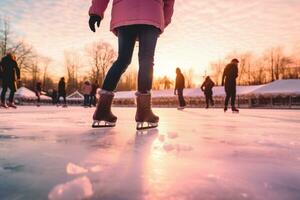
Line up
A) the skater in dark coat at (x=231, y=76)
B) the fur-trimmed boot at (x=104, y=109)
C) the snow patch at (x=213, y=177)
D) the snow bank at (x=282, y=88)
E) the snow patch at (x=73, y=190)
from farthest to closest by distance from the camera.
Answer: the snow bank at (x=282, y=88) < the skater in dark coat at (x=231, y=76) < the fur-trimmed boot at (x=104, y=109) < the snow patch at (x=213, y=177) < the snow patch at (x=73, y=190)

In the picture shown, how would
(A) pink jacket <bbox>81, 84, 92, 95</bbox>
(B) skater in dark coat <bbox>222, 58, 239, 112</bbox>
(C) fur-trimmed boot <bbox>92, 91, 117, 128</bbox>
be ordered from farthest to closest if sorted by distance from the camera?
(A) pink jacket <bbox>81, 84, 92, 95</bbox> → (B) skater in dark coat <bbox>222, 58, 239, 112</bbox> → (C) fur-trimmed boot <bbox>92, 91, 117, 128</bbox>

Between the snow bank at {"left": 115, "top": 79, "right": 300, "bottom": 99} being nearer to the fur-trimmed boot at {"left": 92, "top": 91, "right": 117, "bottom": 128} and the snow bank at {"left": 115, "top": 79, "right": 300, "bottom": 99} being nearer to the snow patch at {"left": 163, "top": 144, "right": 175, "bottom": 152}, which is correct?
the fur-trimmed boot at {"left": 92, "top": 91, "right": 117, "bottom": 128}

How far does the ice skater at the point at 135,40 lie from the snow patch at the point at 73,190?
189cm

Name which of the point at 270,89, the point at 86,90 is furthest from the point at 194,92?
the point at 86,90

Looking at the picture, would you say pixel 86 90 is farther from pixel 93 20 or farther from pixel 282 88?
pixel 282 88

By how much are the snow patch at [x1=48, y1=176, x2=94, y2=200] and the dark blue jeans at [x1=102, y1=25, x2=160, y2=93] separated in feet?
6.72

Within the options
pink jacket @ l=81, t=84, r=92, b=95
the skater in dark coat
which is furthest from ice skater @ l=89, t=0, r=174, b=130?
pink jacket @ l=81, t=84, r=92, b=95

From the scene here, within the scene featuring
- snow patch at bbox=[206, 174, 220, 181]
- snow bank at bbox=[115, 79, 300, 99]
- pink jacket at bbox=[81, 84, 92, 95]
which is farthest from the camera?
snow bank at bbox=[115, 79, 300, 99]

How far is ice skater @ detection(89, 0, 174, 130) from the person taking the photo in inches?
115

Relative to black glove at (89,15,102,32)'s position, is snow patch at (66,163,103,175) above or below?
below

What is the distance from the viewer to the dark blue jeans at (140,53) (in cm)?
298

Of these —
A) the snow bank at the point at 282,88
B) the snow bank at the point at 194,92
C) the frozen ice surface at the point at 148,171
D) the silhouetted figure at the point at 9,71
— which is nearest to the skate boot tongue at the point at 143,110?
the frozen ice surface at the point at 148,171

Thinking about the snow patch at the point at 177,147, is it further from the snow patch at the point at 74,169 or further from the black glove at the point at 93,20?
the black glove at the point at 93,20

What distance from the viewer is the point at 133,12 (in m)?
2.93
